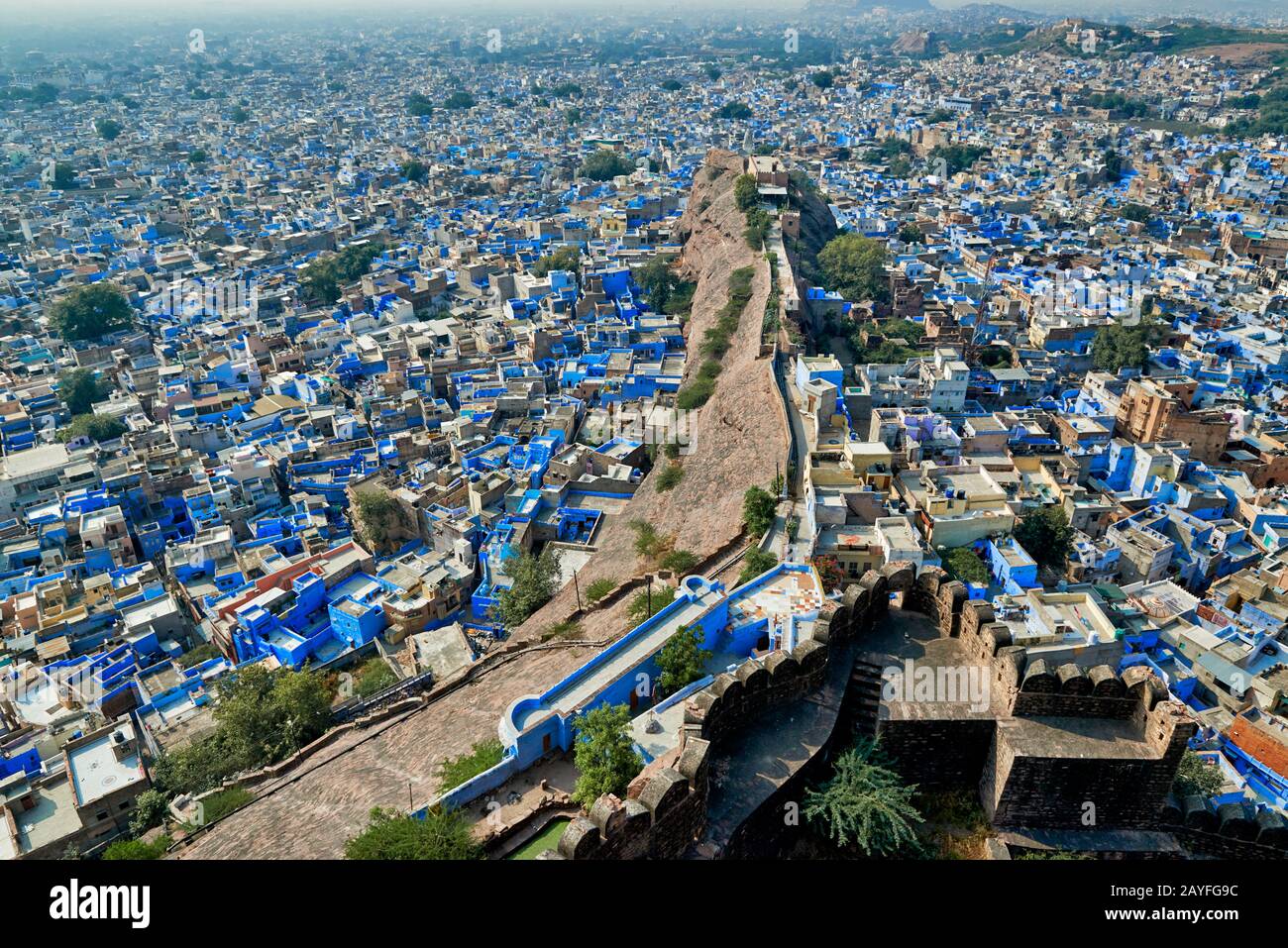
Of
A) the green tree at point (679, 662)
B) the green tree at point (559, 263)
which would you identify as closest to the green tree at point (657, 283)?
the green tree at point (559, 263)

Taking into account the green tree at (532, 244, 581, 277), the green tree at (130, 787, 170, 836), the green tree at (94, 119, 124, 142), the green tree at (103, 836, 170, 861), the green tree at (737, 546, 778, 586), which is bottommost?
the green tree at (130, 787, 170, 836)

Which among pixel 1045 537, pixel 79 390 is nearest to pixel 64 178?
pixel 79 390

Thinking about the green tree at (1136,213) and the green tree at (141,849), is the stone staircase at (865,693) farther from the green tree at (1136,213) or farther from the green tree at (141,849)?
the green tree at (1136,213)

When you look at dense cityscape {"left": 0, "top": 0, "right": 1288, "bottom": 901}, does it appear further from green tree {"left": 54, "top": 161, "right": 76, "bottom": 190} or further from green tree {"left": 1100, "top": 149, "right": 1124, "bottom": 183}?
green tree {"left": 54, "top": 161, "right": 76, "bottom": 190}

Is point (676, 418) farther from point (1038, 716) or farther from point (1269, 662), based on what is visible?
point (1038, 716)

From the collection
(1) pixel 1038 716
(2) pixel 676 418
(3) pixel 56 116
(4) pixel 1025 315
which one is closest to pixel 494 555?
(2) pixel 676 418

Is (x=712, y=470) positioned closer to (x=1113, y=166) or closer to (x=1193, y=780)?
(x=1193, y=780)

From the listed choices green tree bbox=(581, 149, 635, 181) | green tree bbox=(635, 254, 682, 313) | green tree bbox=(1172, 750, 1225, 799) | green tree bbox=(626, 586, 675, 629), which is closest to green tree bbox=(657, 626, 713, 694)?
green tree bbox=(626, 586, 675, 629)
